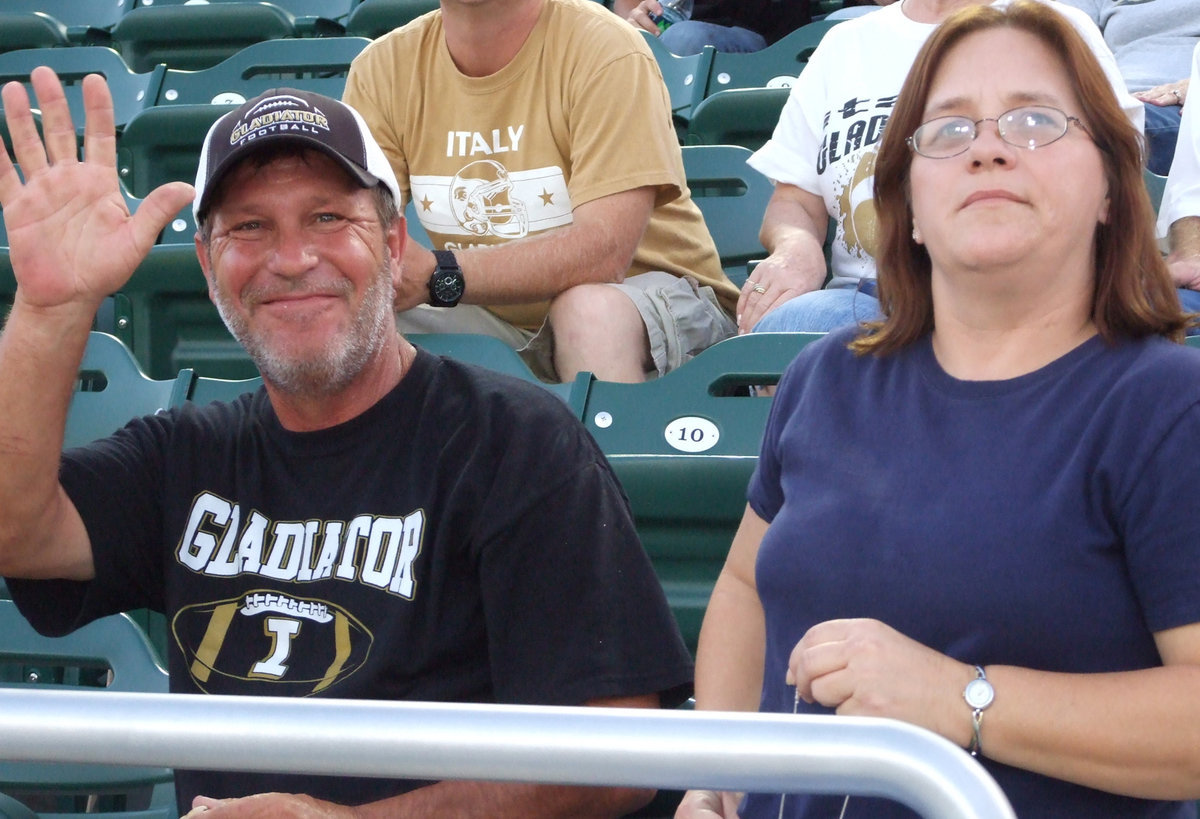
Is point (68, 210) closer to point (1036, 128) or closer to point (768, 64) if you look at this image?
point (1036, 128)

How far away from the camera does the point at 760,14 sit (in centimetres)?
428

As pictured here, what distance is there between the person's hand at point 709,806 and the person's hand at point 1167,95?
2117 millimetres

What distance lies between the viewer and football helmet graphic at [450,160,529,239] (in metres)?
2.63

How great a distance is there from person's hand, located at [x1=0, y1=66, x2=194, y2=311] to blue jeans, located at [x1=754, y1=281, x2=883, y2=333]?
3.28ft

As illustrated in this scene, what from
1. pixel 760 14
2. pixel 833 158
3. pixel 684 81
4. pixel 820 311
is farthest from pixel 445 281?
pixel 760 14

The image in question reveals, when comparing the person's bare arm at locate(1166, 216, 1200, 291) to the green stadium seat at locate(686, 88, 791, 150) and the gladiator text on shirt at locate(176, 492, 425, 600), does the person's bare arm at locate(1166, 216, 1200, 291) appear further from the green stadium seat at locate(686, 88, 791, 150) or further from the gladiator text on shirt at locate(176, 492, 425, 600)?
the gladiator text on shirt at locate(176, 492, 425, 600)

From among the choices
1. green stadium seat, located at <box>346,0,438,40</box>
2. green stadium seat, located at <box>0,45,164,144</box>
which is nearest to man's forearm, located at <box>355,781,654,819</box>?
green stadium seat, located at <box>0,45,164,144</box>

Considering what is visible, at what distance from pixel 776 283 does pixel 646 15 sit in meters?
2.29

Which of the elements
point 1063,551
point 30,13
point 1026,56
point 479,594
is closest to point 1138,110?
point 1026,56

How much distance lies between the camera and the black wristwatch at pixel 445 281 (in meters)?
2.37

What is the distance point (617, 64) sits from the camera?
104 inches

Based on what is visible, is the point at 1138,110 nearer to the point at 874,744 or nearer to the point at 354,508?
the point at 354,508

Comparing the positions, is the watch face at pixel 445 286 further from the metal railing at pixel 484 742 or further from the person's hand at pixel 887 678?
the metal railing at pixel 484 742

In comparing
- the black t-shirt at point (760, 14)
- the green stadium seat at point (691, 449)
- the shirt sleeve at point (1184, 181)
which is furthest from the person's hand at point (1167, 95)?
the black t-shirt at point (760, 14)
